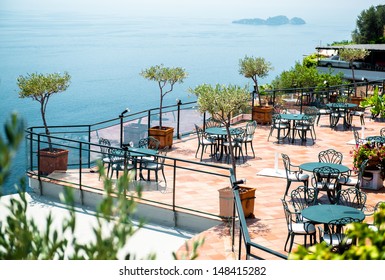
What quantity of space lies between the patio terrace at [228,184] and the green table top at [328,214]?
0.80 metres

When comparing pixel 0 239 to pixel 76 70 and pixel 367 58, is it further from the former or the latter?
pixel 76 70

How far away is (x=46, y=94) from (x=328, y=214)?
933 centimetres

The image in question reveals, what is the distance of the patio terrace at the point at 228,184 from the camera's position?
9.33 m

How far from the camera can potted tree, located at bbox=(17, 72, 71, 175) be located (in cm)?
1297

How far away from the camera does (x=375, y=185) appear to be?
12.0 m

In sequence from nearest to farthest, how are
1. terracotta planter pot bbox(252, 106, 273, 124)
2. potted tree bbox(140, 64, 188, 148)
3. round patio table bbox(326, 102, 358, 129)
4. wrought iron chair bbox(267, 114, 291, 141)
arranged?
potted tree bbox(140, 64, 188, 148) < wrought iron chair bbox(267, 114, 291, 141) < round patio table bbox(326, 102, 358, 129) < terracotta planter pot bbox(252, 106, 273, 124)

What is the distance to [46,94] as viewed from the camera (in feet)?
50.8

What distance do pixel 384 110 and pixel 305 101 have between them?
12.9m

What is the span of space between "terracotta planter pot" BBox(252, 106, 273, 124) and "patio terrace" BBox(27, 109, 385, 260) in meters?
1.81

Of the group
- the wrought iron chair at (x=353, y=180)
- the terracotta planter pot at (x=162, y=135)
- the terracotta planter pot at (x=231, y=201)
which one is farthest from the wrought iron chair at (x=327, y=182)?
the terracotta planter pot at (x=162, y=135)

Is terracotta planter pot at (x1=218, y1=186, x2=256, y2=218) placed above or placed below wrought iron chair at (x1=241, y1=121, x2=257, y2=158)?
below

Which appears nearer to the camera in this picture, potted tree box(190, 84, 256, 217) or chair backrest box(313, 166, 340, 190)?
chair backrest box(313, 166, 340, 190)

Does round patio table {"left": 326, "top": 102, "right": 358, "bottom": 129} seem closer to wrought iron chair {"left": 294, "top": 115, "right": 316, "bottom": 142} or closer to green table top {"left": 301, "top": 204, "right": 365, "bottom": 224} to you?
wrought iron chair {"left": 294, "top": 115, "right": 316, "bottom": 142}

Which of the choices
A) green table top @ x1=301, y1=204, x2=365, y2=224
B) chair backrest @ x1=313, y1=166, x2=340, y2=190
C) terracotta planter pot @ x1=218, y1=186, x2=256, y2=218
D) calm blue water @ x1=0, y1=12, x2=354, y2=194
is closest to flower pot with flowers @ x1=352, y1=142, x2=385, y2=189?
chair backrest @ x1=313, y1=166, x2=340, y2=190
